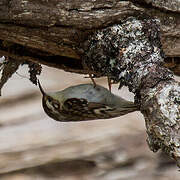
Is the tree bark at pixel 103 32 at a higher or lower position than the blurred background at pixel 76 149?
higher

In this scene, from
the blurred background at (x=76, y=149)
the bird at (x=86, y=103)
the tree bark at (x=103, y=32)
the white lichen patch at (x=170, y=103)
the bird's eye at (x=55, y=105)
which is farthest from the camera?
the blurred background at (x=76, y=149)

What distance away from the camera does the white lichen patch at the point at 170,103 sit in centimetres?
179

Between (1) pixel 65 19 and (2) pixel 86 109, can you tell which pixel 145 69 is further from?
(2) pixel 86 109

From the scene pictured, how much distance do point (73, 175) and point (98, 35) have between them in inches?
88.1

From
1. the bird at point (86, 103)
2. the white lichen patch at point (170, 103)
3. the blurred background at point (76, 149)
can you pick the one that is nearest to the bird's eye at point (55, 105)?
the bird at point (86, 103)

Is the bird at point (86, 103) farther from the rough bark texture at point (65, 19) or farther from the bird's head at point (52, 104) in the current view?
the rough bark texture at point (65, 19)

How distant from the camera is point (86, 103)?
302cm

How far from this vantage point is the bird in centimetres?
296

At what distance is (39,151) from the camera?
→ 4188 mm

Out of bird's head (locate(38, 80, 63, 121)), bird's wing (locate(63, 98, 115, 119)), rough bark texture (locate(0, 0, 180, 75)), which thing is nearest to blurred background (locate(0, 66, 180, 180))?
bird's head (locate(38, 80, 63, 121))

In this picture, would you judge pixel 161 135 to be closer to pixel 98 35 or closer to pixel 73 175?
pixel 98 35

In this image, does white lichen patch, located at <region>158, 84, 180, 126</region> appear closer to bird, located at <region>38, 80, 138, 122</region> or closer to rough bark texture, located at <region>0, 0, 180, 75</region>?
rough bark texture, located at <region>0, 0, 180, 75</region>

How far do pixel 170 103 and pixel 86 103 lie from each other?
48.6 inches

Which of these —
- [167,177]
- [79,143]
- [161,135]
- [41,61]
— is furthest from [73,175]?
[161,135]
